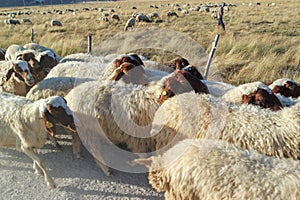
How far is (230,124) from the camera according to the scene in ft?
13.5

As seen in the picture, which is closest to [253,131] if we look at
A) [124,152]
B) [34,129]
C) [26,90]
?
[124,152]

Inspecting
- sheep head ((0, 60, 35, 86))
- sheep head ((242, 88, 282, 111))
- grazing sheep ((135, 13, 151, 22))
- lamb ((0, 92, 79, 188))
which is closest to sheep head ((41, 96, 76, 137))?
lamb ((0, 92, 79, 188))

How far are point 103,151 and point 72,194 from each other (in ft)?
2.97

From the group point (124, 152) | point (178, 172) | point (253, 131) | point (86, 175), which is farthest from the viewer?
point (124, 152)

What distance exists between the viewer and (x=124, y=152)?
5211 millimetres

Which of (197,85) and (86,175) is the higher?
(197,85)

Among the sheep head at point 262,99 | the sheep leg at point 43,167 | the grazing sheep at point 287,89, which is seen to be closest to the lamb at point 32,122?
the sheep leg at point 43,167

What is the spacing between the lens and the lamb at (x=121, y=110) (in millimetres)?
4777

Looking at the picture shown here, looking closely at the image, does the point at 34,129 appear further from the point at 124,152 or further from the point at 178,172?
the point at 178,172

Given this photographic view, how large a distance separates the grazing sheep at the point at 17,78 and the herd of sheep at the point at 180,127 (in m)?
0.02

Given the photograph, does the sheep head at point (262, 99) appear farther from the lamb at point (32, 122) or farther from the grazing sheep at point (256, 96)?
the lamb at point (32, 122)

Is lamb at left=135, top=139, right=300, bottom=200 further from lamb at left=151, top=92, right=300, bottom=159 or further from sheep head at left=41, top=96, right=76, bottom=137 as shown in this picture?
sheep head at left=41, top=96, right=76, bottom=137

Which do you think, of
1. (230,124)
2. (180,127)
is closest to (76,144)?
(180,127)

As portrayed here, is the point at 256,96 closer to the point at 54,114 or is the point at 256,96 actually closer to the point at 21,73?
the point at 54,114
